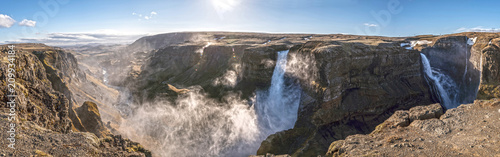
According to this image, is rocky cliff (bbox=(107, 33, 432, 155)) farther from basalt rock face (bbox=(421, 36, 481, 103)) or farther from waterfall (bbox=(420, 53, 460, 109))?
basalt rock face (bbox=(421, 36, 481, 103))

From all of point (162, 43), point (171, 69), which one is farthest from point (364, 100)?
point (162, 43)

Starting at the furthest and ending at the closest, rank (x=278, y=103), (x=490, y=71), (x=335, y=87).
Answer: (x=278, y=103) → (x=335, y=87) → (x=490, y=71)

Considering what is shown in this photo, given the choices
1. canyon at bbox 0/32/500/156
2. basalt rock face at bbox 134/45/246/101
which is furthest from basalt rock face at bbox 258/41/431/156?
basalt rock face at bbox 134/45/246/101

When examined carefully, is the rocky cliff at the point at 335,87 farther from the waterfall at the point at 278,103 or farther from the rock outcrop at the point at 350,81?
the waterfall at the point at 278,103

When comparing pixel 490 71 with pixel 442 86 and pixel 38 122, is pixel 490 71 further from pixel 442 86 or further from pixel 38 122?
pixel 38 122

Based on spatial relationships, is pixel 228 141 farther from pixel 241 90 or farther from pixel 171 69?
pixel 171 69

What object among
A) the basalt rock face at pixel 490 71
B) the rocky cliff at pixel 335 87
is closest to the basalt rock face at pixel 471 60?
the basalt rock face at pixel 490 71

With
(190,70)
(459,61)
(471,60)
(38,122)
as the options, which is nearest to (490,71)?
(471,60)
